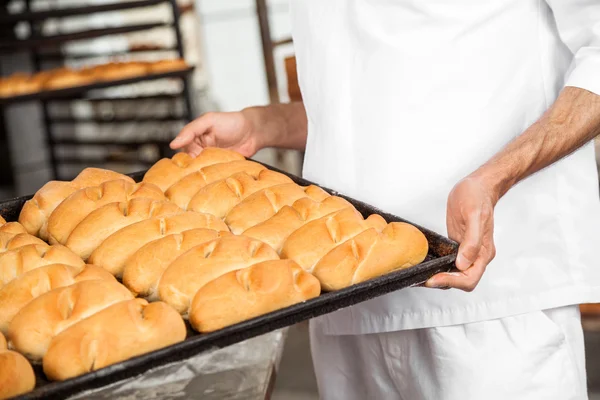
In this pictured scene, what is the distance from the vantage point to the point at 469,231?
128 cm

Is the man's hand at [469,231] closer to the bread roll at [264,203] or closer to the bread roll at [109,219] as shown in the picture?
the bread roll at [264,203]

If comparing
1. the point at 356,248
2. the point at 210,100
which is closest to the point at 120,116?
the point at 210,100

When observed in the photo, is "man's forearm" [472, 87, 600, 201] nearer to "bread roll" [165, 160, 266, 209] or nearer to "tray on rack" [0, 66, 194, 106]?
"bread roll" [165, 160, 266, 209]

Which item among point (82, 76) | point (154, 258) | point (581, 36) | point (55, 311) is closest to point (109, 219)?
point (154, 258)

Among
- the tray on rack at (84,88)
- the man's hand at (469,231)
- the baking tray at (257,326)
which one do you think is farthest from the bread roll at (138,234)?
the tray on rack at (84,88)

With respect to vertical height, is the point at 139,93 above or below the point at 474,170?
above

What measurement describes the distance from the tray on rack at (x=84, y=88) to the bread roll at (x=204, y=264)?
3.37 metres

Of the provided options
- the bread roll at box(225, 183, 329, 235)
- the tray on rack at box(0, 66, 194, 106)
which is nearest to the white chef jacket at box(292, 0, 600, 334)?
the bread roll at box(225, 183, 329, 235)

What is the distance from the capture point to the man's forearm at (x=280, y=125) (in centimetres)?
199

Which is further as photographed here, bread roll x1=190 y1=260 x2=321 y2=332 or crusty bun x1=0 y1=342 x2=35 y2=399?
bread roll x1=190 y1=260 x2=321 y2=332

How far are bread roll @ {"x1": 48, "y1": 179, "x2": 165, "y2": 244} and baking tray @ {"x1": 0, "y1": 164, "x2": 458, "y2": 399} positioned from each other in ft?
1.40

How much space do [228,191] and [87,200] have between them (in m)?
0.29

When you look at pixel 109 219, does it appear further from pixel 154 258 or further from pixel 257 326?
pixel 257 326

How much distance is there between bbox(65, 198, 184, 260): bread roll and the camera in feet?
4.46
